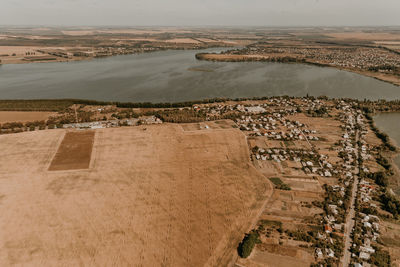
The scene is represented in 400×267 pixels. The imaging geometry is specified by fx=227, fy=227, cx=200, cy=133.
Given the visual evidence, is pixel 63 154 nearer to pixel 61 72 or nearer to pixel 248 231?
pixel 248 231

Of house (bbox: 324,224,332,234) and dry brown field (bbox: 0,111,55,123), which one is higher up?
dry brown field (bbox: 0,111,55,123)

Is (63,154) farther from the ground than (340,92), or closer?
closer

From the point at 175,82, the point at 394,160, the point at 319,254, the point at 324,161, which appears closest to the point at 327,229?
the point at 319,254

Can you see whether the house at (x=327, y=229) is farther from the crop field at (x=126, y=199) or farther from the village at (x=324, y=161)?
the crop field at (x=126, y=199)

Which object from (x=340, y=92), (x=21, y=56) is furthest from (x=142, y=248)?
(x=21, y=56)

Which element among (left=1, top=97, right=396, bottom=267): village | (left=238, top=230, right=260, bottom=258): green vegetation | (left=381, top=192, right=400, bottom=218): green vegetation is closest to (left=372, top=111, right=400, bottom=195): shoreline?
(left=1, top=97, right=396, bottom=267): village

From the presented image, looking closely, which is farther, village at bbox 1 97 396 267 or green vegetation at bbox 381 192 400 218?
green vegetation at bbox 381 192 400 218

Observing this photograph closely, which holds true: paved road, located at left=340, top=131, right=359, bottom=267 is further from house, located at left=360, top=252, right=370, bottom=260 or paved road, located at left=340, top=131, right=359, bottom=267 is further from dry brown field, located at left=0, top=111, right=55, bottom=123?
dry brown field, located at left=0, top=111, right=55, bottom=123

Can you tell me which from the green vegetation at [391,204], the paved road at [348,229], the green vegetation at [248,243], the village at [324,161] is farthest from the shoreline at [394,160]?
the green vegetation at [248,243]
